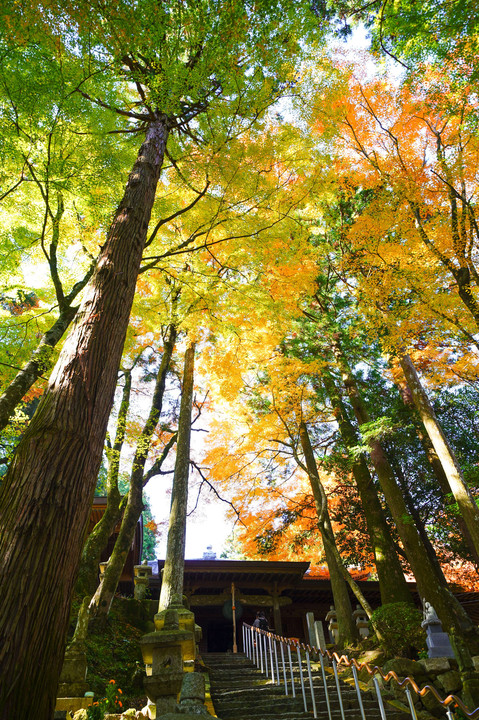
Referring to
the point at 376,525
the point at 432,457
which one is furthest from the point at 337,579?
the point at 432,457

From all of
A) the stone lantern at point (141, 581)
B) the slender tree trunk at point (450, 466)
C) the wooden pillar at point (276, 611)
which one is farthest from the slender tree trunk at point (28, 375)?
the wooden pillar at point (276, 611)

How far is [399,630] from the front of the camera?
8445 millimetres

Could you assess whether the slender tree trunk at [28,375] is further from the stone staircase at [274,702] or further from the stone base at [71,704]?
the stone staircase at [274,702]

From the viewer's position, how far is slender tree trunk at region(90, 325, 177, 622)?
8062mm

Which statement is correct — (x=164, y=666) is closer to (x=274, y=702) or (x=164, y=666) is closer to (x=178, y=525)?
(x=178, y=525)

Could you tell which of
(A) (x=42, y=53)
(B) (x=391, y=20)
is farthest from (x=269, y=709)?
(B) (x=391, y=20)

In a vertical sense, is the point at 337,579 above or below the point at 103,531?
below

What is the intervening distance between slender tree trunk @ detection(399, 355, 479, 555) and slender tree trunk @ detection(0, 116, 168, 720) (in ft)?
25.2

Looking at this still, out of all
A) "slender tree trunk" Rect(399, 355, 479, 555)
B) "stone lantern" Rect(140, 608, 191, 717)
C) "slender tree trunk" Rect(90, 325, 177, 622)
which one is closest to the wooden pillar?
"slender tree trunk" Rect(90, 325, 177, 622)

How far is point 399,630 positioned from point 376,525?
2.77 metres

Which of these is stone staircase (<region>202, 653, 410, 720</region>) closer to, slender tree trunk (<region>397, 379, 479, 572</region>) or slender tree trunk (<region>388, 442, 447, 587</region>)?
slender tree trunk (<region>388, 442, 447, 587</region>)

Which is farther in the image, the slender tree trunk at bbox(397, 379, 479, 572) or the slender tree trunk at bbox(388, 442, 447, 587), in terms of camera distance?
the slender tree trunk at bbox(388, 442, 447, 587)

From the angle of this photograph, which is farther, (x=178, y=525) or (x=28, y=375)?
(x=178, y=525)

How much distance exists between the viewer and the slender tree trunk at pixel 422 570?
28.2 ft
